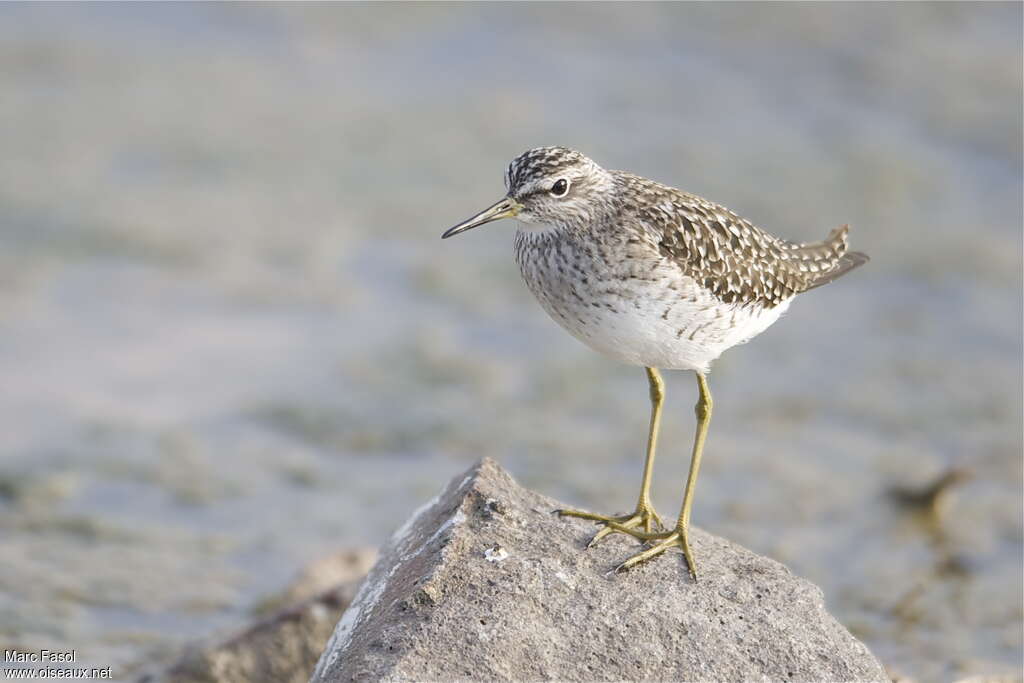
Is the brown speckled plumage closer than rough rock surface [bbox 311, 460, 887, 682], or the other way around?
rough rock surface [bbox 311, 460, 887, 682]

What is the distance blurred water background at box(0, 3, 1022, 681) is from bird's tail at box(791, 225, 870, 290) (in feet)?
8.11

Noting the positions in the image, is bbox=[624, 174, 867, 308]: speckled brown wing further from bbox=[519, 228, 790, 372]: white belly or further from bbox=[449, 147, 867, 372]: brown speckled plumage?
bbox=[519, 228, 790, 372]: white belly

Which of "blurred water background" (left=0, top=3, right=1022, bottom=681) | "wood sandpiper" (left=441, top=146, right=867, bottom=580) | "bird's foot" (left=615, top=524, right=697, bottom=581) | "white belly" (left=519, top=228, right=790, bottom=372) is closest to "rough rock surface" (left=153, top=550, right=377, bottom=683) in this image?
"blurred water background" (left=0, top=3, right=1022, bottom=681)

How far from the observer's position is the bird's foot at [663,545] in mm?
6352

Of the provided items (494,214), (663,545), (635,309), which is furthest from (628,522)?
(494,214)

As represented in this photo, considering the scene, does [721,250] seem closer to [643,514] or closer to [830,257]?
[830,257]

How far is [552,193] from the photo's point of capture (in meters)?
7.02

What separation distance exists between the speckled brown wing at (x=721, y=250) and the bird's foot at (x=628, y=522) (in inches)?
46.8

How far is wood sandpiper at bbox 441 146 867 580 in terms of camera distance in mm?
6672

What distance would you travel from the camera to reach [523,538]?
6.20m

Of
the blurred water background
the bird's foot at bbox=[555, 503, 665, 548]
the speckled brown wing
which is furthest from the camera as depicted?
the blurred water background

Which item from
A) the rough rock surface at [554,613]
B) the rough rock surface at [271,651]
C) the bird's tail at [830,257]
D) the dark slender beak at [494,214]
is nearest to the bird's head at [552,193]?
the dark slender beak at [494,214]

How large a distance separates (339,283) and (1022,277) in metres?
6.58

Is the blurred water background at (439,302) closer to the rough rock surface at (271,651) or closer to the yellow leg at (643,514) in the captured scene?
the rough rock surface at (271,651)
